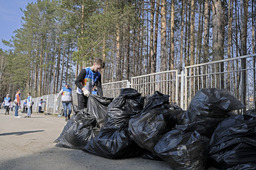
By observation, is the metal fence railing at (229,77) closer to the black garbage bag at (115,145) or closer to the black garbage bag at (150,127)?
the black garbage bag at (150,127)

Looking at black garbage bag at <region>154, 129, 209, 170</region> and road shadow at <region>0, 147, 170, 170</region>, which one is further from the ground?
black garbage bag at <region>154, 129, 209, 170</region>

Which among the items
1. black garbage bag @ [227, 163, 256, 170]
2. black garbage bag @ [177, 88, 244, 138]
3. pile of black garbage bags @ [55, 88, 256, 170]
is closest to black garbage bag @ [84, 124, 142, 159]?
pile of black garbage bags @ [55, 88, 256, 170]

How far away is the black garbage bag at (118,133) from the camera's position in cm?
287

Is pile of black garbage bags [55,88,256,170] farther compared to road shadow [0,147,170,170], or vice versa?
road shadow [0,147,170,170]

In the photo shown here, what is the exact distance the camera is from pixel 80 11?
1516 cm

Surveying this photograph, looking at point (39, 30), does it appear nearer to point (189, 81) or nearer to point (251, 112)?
point (189, 81)

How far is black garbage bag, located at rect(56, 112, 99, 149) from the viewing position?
11.6ft

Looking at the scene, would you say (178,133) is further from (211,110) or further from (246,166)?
(246,166)

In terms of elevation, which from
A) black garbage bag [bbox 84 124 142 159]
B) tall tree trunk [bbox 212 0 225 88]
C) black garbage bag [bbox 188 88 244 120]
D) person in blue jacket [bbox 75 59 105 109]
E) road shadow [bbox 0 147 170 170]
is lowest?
road shadow [bbox 0 147 170 170]

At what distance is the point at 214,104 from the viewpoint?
106 inches

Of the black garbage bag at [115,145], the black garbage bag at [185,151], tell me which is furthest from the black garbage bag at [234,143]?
the black garbage bag at [115,145]

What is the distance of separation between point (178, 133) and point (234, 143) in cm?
56

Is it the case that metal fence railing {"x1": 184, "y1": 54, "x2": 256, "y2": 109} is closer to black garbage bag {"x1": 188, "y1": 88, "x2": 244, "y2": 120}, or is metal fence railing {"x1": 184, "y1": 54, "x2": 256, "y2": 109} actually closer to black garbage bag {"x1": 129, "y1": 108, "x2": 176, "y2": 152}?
black garbage bag {"x1": 188, "y1": 88, "x2": 244, "y2": 120}

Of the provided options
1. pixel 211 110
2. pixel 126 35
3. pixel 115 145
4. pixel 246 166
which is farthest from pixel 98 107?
pixel 126 35
